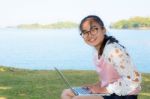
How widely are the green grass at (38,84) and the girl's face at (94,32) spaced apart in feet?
18.6

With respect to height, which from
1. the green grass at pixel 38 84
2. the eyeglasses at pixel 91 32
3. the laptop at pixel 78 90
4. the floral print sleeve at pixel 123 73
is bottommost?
the green grass at pixel 38 84

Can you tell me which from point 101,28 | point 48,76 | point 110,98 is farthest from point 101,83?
point 48,76

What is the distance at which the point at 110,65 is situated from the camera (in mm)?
5348

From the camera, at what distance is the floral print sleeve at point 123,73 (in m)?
5.21

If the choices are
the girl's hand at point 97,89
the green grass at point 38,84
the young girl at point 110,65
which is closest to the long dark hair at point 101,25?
the young girl at point 110,65

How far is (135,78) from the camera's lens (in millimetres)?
5270

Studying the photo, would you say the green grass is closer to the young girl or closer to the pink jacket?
the young girl

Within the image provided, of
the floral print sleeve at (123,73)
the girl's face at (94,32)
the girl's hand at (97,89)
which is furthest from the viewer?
the girl's face at (94,32)

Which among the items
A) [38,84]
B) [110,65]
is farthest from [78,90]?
[38,84]

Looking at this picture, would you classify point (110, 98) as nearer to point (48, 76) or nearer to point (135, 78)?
point (135, 78)

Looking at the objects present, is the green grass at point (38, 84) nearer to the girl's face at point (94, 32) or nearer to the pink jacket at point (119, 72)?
the girl's face at point (94, 32)

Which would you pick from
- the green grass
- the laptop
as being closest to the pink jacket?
the laptop

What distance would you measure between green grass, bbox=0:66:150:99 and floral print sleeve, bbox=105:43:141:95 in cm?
598

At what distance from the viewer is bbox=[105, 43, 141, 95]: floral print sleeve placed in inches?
205
